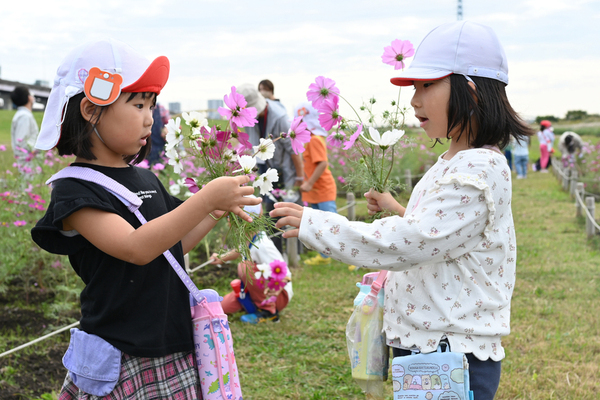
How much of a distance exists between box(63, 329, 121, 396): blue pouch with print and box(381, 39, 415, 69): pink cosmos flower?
3.89ft

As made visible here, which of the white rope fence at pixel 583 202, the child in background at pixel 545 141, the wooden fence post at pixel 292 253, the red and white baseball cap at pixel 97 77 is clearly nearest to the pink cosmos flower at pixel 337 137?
the red and white baseball cap at pixel 97 77

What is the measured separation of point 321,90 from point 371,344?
0.82 meters

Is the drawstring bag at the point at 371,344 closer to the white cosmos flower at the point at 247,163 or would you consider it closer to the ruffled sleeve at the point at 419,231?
the ruffled sleeve at the point at 419,231

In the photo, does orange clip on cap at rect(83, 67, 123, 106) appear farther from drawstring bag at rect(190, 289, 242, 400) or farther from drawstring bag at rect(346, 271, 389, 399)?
drawstring bag at rect(346, 271, 389, 399)

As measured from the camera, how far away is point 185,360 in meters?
1.61

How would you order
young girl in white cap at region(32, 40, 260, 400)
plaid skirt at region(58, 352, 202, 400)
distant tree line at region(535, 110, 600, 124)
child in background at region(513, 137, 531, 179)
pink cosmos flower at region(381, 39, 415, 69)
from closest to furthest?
young girl in white cap at region(32, 40, 260, 400) < plaid skirt at region(58, 352, 202, 400) < pink cosmos flower at region(381, 39, 415, 69) < child in background at region(513, 137, 531, 179) < distant tree line at region(535, 110, 600, 124)

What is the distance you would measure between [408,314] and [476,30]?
0.82 meters

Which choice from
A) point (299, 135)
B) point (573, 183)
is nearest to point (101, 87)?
point (299, 135)

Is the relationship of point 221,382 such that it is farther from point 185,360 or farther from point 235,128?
point 235,128

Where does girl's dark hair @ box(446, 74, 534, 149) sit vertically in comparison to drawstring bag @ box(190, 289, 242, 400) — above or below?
above

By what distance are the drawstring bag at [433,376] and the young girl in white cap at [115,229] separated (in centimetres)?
61

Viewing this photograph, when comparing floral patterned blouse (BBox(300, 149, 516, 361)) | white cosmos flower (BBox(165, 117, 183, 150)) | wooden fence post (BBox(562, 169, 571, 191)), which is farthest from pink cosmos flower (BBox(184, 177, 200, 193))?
wooden fence post (BBox(562, 169, 571, 191))

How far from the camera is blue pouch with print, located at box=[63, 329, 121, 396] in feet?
4.75

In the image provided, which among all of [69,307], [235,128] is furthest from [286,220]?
[69,307]
